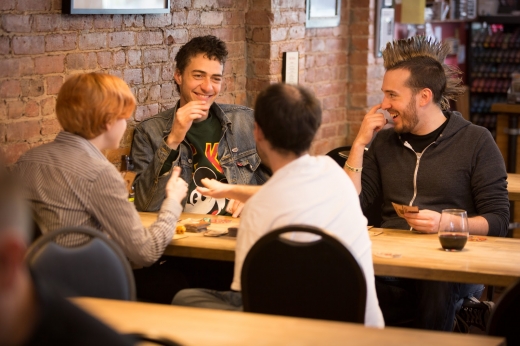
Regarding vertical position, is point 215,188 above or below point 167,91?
below

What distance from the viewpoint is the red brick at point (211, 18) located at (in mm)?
4295

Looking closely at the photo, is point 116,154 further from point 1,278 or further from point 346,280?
point 1,278

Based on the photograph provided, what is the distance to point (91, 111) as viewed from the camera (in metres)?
2.68

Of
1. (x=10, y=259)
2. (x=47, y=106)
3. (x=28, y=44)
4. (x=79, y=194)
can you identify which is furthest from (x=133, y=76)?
(x=10, y=259)

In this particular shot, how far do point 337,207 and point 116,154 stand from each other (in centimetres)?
177

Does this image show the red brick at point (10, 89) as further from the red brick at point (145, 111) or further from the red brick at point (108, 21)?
the red brick at point (145, 111)

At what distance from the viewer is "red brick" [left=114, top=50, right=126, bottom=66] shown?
148 inches

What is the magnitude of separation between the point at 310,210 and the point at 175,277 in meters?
1.17

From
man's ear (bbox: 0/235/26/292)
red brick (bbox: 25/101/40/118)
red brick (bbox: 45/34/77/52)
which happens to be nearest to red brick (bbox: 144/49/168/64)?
red brick (bbox: 45/34/77/52)

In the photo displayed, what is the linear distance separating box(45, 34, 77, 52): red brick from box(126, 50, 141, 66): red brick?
349 mm

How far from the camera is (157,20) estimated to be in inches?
157

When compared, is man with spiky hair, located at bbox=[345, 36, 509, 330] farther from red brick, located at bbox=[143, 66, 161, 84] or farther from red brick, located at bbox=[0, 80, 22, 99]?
red brick, located at bbox=[0, 80, 22, 99]

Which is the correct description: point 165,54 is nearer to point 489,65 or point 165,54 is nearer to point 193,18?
point 193,18

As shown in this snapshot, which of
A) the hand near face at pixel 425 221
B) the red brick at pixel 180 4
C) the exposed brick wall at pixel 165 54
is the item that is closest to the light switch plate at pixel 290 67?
the exposed brick wall at pixel 165 54
